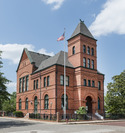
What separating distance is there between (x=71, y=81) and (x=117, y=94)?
12.5m

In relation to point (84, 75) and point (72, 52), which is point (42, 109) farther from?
point (72, 52)

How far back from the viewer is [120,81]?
1559 inches

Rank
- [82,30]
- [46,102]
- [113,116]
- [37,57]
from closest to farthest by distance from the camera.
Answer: [46,102], [113,116], [82,30], [37,57]

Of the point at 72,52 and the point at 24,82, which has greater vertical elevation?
the point at 72,52

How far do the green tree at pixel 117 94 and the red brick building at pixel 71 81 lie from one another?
204 cm

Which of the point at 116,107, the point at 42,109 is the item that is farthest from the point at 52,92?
the point at 116,107

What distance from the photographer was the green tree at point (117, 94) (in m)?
38.1

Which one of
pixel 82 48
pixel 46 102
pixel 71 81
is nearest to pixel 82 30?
pixel 82 48

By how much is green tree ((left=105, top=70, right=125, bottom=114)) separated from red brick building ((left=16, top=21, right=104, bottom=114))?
2.04 m

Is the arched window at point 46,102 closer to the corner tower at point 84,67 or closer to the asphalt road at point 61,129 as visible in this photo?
the corner tower at point 84,67

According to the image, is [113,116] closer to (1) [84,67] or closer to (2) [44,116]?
(1) [84,67]

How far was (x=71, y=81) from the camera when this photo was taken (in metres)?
34.4

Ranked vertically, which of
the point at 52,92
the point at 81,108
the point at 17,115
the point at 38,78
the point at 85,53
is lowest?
the point at 17,115

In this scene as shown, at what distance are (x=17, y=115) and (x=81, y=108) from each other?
53.0 feet
